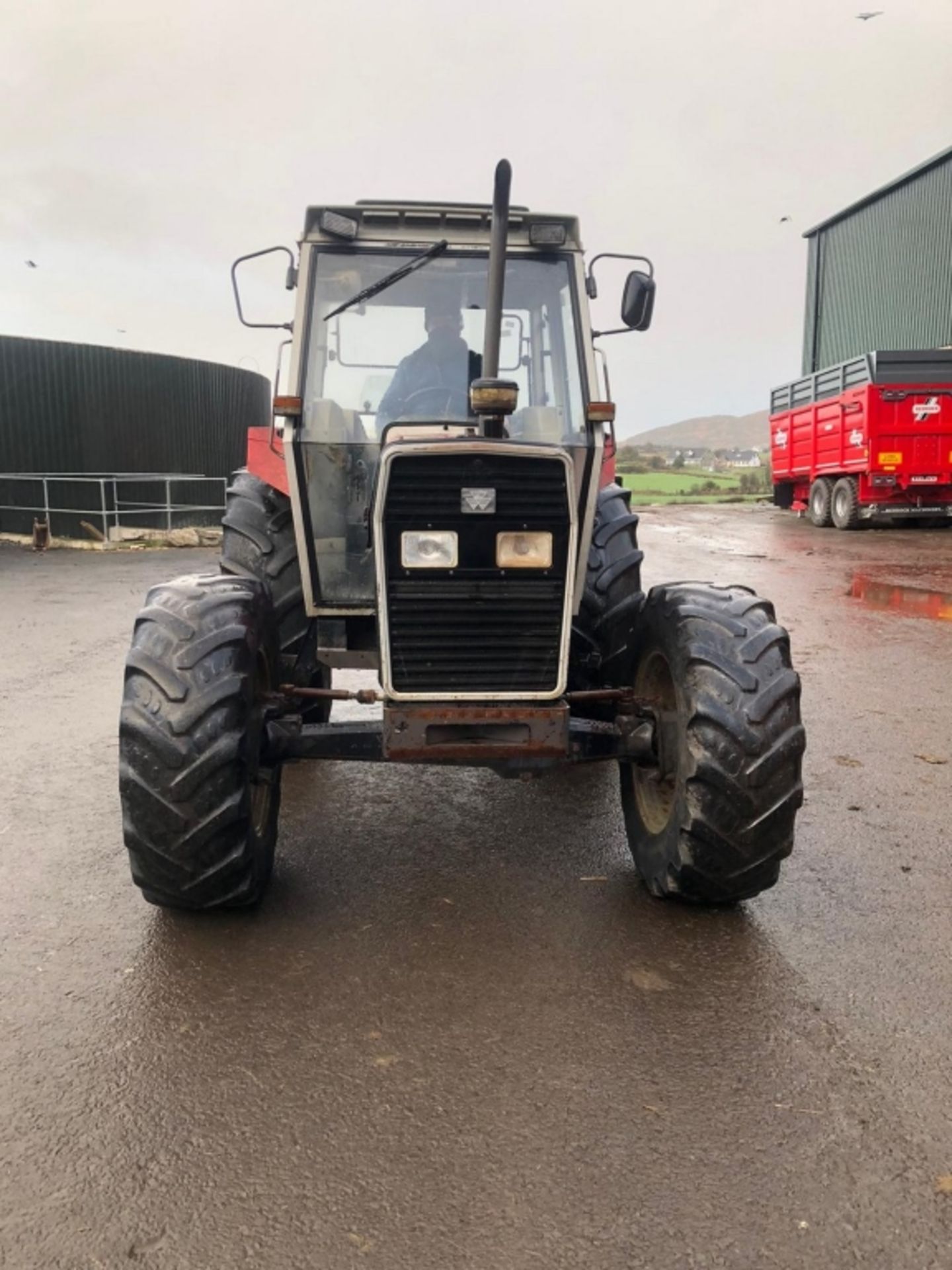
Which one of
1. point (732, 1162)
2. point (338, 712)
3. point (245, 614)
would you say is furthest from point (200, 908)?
point (338, 712)

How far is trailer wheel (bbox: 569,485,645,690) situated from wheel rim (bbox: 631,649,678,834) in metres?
0.61

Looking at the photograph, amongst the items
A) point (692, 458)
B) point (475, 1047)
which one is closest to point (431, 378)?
point (475, 1047)

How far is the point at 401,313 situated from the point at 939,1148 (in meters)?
3.42

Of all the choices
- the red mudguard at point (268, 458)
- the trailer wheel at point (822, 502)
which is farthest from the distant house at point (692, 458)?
the red mudguard at point (268, 458)

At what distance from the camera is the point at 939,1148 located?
7.43ft

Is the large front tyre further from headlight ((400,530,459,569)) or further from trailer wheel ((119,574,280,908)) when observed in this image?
trailer wheel ((119,574,280,908))

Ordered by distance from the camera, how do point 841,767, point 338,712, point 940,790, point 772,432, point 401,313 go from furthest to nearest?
point 772,432 < point 338,712 < point 841,767 < point 940,790 < point 401,313

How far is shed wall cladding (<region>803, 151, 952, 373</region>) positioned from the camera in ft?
86.1

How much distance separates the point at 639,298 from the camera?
161 inches

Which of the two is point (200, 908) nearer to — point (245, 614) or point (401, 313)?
point (245, 614)

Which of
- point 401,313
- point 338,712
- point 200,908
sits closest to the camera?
point 200,908

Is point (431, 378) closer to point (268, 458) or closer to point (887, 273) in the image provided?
point (268, 458)

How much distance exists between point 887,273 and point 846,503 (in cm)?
1271

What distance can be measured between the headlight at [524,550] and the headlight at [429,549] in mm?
147
